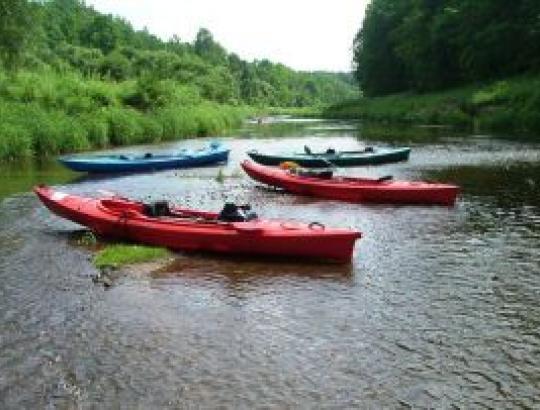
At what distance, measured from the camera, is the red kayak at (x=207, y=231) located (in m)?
12.4

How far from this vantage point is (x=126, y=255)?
12867 millimetres

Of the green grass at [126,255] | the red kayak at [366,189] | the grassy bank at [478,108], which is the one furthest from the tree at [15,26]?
the grassy bank at [478,108]

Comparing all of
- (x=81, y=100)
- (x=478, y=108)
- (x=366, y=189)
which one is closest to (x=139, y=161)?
(x=366, y=189)

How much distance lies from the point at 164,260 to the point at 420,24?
189 ft

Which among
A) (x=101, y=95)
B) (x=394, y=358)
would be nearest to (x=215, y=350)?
(x=394, y=358)

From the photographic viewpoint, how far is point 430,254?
43.1 ft

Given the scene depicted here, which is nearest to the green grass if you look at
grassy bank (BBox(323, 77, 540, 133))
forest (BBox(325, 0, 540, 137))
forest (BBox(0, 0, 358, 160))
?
forest (BBox(0, 0, 358, 160))

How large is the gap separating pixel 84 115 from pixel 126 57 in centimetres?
4853

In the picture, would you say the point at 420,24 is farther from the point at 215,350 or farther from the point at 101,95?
the point at 215,350

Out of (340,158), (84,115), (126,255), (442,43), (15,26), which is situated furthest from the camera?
(442,43)

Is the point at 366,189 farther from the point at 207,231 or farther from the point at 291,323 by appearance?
the point at 291,323

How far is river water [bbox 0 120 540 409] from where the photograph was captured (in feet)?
25.2

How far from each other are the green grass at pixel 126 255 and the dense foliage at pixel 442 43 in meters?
40.5

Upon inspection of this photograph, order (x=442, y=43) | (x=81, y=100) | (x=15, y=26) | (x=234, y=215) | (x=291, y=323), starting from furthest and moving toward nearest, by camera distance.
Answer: (x=442, y=43), (x=81, y=100), (x=15, y=26), (x=234, y=215), (x=291, y=323)
